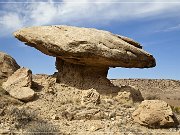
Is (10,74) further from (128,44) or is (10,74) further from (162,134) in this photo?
(162,134)

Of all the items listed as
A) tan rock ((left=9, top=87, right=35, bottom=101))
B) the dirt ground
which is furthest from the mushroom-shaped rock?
tan rock ((left=9, top=87, right=35, bottom=101))

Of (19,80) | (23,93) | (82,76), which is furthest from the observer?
(82,76)

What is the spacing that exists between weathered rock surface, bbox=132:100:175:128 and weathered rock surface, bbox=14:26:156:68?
100 inches

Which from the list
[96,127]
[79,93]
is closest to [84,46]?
[79,93]

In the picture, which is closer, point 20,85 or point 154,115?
point 154,115

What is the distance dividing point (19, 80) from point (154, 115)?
512 centimetres

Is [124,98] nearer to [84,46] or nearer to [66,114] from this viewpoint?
[84,46]

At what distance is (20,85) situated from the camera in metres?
14.6

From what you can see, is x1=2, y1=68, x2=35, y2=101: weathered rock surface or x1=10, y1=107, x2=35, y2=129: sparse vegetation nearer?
x1=10, y1=107, x2=35, y2=129: sparse vegetation

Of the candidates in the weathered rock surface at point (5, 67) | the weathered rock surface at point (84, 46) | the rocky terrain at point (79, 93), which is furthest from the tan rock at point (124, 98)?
the weathered rock surface at point (5, 67)

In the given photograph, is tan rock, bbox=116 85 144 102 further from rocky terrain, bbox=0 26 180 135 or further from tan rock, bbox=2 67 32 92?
tan rock, bbox=2 67 32 92

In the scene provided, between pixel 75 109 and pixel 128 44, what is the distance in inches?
149

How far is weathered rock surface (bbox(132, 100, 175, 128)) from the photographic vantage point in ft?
42.4

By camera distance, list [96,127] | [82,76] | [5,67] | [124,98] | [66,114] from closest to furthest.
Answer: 1. [96,127]
2. [66,114]
3. [124,98]
4. [82,76]
5. [5,67]
